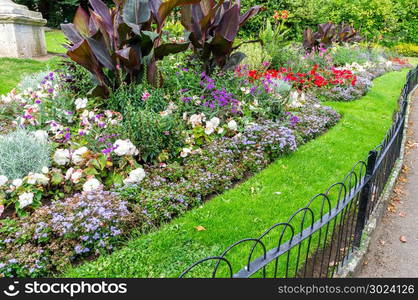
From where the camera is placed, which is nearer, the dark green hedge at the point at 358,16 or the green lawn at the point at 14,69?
the green lawn at the point at 14,69

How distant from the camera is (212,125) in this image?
4.61m

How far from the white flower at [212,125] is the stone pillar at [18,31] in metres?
6.09

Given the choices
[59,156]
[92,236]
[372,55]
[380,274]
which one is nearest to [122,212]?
[92,236]

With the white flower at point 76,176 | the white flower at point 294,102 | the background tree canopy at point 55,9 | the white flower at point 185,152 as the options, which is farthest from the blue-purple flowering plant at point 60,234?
the background tree canopy at point 55,9

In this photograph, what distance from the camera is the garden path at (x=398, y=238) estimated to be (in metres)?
2.96

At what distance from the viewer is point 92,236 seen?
2859 mm

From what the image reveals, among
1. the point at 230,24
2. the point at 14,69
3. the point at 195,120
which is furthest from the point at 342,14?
the point at 195,120

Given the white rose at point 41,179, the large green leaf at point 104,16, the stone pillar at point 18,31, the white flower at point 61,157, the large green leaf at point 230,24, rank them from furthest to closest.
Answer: the stone pillar at point 18,31, the large green leaf at point 230,24, the large green leaf at point 104,16, the white flower at point 61,157, the white rose at point 41,179

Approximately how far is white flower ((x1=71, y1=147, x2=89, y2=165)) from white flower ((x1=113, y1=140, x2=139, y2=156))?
12.7 inches

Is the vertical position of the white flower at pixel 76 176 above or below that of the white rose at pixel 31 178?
below

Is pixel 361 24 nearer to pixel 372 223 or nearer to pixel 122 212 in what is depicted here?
pixel 372 223

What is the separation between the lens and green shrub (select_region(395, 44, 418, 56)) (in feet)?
67.5

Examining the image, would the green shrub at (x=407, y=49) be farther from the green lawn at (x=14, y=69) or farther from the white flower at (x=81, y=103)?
the white flower at (x=81, y=103)

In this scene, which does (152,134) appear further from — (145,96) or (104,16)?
(104,16)
